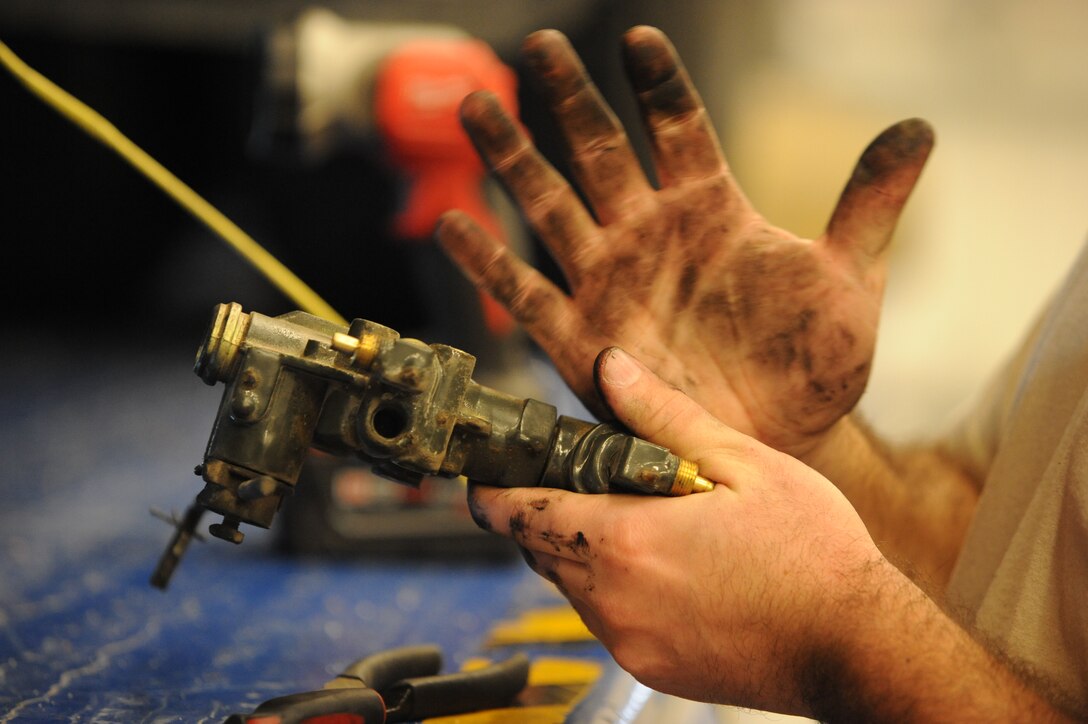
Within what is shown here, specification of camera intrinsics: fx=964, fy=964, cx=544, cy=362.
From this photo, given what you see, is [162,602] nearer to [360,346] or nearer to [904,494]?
[360,346]

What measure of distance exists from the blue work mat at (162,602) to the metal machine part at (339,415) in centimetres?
23

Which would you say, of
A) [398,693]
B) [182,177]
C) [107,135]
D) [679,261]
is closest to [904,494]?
[679,261]

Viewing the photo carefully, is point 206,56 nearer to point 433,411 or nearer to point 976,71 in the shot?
point 976,71

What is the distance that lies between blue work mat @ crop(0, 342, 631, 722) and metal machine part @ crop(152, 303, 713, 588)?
0.23 metres

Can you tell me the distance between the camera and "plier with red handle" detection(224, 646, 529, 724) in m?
0.52

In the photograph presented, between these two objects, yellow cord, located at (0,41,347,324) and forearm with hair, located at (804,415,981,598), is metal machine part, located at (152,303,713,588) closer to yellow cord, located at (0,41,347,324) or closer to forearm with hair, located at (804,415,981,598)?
yellow cord, located at (0,41,347,324)

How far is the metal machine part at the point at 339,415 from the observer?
1.65ft

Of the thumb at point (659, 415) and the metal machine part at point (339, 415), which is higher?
the thumb at point (659, 415)

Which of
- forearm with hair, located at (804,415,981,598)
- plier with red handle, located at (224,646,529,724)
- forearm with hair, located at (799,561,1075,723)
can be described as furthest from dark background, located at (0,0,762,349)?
forearm with hair, located at (799,561,1075,723)

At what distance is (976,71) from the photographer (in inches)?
106

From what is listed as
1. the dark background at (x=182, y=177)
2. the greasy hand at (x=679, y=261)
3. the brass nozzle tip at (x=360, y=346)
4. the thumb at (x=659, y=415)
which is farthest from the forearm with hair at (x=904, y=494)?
the dark background at (x=182, y=177)

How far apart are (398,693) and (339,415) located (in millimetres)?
202

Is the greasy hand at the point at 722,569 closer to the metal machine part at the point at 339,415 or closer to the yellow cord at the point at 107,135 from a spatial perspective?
the metal machine part at the point at 339,415

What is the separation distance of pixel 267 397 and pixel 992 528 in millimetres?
490
